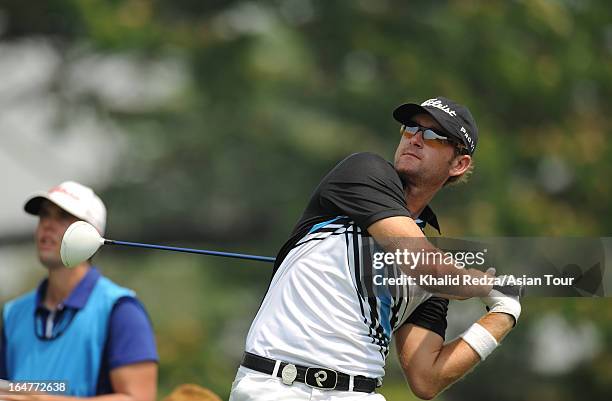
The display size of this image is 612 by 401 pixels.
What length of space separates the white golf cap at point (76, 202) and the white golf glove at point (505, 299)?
2.19m

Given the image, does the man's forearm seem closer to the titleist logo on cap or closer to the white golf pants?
the white golf pants

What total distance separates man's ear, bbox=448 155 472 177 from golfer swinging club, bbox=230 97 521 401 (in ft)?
0.40

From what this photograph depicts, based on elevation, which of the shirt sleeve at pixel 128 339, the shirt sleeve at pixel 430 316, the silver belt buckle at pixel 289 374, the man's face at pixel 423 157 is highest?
the man's face at pixel 423 157

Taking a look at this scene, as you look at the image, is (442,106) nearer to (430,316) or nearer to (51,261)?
(430,316)

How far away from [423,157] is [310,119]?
1409 centimetres

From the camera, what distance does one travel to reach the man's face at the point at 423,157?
5234 mm

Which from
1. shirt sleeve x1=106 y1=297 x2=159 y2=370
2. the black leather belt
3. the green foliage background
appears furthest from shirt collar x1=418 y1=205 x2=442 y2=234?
the green foliage background

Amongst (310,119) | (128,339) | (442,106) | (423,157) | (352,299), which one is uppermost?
(310,119)

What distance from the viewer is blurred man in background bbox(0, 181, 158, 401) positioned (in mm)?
6215

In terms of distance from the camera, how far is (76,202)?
21.6 feet

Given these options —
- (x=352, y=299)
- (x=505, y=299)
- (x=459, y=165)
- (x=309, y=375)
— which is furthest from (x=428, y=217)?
(x=309, y=375)

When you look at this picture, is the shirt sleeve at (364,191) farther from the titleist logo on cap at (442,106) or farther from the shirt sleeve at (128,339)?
the shirt sleeve at (128,339)

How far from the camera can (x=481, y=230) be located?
17.1 m

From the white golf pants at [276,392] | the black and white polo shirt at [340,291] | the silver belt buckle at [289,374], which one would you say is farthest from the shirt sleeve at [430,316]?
the silver belt buckle at [289,374]
